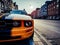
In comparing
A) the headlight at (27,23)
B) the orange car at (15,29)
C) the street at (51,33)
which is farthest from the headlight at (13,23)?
the street at (51,33)

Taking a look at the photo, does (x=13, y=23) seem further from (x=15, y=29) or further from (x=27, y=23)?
(x=27, y=23)

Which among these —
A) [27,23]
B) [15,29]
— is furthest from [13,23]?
[27,23]

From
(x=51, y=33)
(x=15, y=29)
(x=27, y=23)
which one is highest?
(x=27, y=23)

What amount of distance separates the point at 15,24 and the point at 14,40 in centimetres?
43

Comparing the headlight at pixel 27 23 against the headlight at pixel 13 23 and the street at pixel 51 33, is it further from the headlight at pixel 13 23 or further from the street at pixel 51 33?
the street at pixel 51 33

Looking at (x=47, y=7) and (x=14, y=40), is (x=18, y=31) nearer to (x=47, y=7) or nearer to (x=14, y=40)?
(x=14, y=40)

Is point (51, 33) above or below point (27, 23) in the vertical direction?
below

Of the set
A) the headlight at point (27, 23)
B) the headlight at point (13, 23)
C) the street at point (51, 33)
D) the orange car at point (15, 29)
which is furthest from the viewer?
the street at point (51, 33)

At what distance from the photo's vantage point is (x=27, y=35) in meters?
4.43

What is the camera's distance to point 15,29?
436 cm

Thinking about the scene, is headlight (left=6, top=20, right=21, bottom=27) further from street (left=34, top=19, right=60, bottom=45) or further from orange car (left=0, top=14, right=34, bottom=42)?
street (left=34, top=19, right=60, bottom=45)

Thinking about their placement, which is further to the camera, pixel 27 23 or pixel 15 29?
pixel 27 23

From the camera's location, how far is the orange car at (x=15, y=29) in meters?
4.29

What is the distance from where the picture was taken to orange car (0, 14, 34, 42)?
4.29 m
